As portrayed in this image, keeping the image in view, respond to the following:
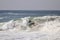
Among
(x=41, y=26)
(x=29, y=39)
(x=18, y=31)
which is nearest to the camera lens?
(x=29, y=39)

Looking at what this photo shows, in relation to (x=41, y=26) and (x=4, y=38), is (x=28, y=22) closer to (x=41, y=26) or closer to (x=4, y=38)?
(x=41, y=26)

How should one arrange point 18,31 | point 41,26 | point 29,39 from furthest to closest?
point 41,26 → point 18,31 → point 29,39

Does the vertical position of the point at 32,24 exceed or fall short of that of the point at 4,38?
it exceeds it

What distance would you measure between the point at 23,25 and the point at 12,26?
0.35 metres

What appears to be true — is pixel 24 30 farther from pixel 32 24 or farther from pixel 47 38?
pixel 47 38

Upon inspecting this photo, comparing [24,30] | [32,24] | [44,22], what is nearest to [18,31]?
[24,30]

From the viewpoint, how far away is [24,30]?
4492 millimetres

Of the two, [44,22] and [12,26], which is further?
[44,22]

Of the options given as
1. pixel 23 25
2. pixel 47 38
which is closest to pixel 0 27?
pixel 23 25

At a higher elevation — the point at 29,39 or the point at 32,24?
the point at 32,24

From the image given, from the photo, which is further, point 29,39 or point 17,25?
point 17,25

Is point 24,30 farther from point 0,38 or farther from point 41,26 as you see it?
point 0,38

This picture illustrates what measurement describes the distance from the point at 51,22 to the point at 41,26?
47 centimetres

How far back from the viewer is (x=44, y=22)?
495 cm
